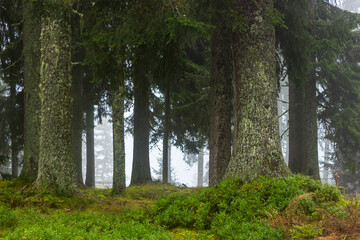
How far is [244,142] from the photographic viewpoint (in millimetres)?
8453

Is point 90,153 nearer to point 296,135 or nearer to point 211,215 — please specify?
point 296,135

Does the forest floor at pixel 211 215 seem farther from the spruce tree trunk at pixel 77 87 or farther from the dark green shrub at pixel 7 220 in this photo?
the spruce tree trunk at pixel 77 87

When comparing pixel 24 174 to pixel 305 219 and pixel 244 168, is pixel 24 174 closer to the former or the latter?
pixel 244 168

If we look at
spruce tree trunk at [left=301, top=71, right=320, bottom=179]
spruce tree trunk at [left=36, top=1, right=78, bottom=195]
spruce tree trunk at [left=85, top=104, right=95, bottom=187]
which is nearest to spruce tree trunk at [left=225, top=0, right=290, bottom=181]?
spruce tree trunk at [left=36, top=1, right=78, bottom=195]

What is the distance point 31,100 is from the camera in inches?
416

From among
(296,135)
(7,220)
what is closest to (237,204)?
(7,220)

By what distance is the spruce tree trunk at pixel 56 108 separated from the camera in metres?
8.58

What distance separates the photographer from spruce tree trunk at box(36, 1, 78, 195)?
858 centimetres

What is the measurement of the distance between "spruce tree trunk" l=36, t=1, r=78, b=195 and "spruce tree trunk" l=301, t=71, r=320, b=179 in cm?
1014

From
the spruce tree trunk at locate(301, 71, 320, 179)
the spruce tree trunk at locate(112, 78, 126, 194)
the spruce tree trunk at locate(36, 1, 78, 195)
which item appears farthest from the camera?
the spruce tree trunk at locate(301, 71, 320, 179)

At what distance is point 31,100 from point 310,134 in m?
11.4

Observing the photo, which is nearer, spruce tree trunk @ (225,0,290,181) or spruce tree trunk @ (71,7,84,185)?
spruce tree trunk @ (225,0,290,181)

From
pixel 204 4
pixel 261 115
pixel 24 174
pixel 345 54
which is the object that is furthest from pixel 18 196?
pixel 345 54

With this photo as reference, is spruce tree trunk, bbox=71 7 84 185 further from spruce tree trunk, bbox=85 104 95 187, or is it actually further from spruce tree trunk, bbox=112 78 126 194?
spruce tree trunk, bbox=112 78 126 194
